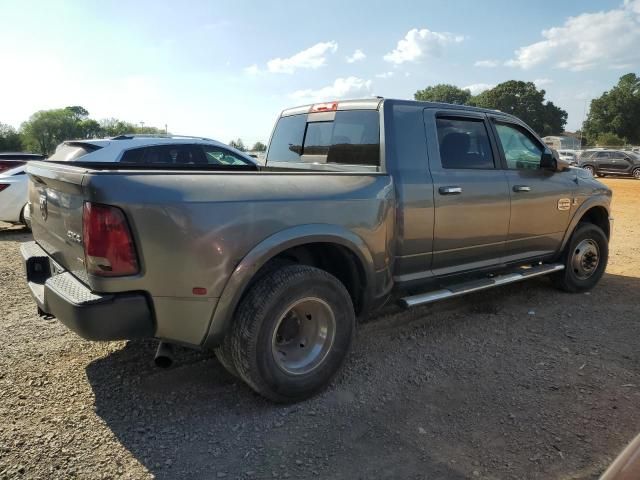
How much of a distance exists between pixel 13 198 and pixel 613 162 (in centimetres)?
2981

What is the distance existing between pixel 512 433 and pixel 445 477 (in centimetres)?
62

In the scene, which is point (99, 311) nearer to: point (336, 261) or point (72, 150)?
point (336, 261)

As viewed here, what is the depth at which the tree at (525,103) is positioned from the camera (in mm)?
92812

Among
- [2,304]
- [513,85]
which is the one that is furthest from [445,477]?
[513,85]

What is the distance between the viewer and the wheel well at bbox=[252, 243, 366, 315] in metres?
3.30

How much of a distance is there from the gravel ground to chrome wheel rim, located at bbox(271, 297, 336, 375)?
0.27m

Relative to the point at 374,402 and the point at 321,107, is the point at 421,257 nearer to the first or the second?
the point at 374,402

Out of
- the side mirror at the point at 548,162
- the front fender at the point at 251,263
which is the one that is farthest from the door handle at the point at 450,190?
the side mirror at the point at 548,162

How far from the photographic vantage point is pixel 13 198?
8.91 m

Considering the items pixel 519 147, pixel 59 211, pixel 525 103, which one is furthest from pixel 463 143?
pixel 525 103

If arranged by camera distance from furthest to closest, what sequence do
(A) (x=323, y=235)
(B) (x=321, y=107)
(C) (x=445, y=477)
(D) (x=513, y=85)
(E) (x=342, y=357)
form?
(D) (x=513, y=85), (B) (x=321, y=107), (E) (x=342, y=357), (A) (x=323, y=235), (C) (x=445, y=477)

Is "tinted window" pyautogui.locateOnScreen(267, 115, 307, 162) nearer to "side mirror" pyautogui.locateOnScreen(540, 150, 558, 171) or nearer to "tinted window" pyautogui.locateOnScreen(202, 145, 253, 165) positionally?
"side mirror" pyautogui.locateOnScreen(540, 150, 558, 171)

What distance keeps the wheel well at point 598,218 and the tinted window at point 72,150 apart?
6.84m

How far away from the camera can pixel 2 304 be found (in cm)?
485
